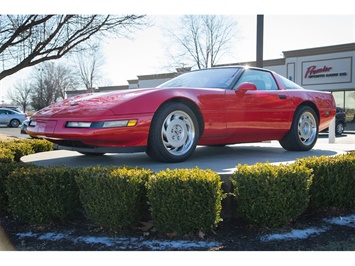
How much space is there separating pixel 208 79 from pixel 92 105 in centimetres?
176

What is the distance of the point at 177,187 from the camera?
3.36m

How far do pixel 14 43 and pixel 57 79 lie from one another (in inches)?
1449

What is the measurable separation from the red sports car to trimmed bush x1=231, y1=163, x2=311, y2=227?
3.44 ft

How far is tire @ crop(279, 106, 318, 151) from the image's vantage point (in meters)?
5.84

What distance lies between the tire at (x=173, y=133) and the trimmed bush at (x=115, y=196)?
65cm

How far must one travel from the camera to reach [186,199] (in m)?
3.36

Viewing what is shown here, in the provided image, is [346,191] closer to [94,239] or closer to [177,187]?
[177,187]

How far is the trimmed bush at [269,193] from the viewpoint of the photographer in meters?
3.55

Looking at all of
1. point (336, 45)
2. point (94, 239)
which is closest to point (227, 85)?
point (94, 239)

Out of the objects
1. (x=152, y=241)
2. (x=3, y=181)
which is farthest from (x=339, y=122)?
(x=3, y=181)

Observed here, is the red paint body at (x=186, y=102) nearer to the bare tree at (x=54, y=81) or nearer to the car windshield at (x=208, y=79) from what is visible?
the car windshield at (x=208, y=79)

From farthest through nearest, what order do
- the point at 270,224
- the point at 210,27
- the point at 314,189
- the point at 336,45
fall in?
the point at 210,27, the point at 336,45, the point at 314,189, the point at 270,224

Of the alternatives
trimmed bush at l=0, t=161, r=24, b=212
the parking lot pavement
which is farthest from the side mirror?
trimmed bush at l=0, t=161, r=24, b=212

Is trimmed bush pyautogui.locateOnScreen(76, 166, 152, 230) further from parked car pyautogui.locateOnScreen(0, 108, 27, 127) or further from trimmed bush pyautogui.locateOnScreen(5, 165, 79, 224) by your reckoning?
parked car pyautogui.locateOnScreen(0, 108, 27, 127)
